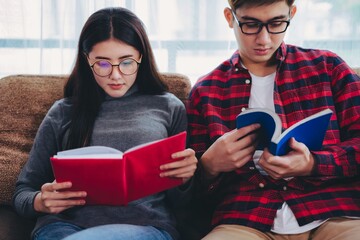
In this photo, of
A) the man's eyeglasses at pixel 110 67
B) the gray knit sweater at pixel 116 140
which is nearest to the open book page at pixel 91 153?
the gray knit sweater at pixel 116 140

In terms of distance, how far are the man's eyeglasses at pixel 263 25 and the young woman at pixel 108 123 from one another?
13.2 inches

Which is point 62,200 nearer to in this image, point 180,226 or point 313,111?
point 180,226

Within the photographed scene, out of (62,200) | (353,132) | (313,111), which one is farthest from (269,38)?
(62,200)

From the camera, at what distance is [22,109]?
5.37 ft

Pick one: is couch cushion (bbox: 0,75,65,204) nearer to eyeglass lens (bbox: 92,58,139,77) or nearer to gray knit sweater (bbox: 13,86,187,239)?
gray knit sweater (bbox: 13,86,187,239)

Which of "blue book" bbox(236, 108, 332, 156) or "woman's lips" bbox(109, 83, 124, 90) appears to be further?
"woman's lips" bbox(109, 83, 124, 90)

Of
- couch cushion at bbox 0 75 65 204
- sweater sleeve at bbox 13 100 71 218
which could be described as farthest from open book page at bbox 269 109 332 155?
couch cushion at bbox 0 75 65 204

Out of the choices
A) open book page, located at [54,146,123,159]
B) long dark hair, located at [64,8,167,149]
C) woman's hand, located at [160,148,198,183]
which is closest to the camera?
open book page, located at [54,146,123,159]

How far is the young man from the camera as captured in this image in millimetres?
1277

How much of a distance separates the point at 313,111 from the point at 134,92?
612mm

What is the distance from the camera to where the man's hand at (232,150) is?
1225 mm

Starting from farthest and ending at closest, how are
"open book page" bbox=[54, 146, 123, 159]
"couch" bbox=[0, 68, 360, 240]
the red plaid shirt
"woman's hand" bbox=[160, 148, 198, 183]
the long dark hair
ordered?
"couch" bbox=[0, 68, 360, 240] → the long dark hair → the red plaid shirt → "woman's hand" bbox=[160, 148, 198, 183] → "open book page" bbox=[54, 146, 123, 159]

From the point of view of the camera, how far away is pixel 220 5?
7.18ft

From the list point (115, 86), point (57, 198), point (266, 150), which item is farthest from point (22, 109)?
point (266, 150)
